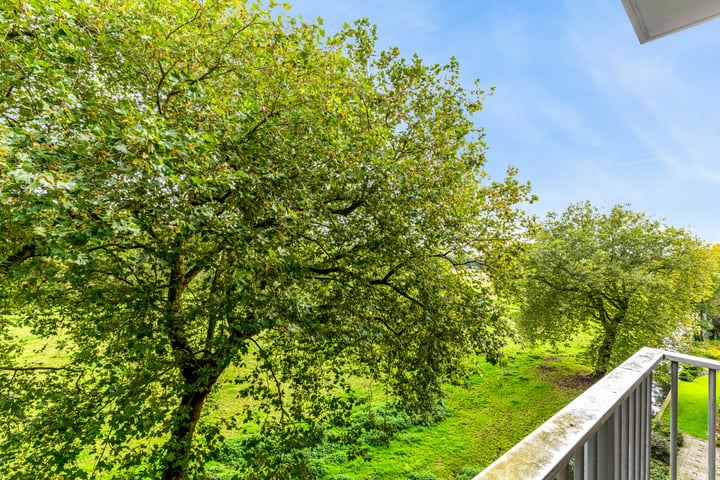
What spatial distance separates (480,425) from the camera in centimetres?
857

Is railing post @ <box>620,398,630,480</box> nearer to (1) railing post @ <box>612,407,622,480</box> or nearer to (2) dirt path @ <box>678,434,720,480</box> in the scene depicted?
(1) railing post @ <box>612,407,622,480</box>

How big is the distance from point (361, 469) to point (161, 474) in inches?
172

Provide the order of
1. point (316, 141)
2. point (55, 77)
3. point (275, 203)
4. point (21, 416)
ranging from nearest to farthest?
1. point (55, 77)
2. point (275, 203)
3. point (21, 416)
4. point (316, 141)

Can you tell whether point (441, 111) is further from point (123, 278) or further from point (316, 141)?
point (123, 278)

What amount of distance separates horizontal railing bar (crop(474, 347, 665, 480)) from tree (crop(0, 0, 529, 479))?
240 cm

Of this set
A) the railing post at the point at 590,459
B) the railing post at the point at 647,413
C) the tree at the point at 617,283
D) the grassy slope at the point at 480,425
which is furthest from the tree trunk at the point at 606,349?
the railing post at the point at 590,459

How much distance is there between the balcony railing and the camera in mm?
640

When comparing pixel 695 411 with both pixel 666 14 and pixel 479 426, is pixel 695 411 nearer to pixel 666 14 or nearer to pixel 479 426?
pixel 479 426

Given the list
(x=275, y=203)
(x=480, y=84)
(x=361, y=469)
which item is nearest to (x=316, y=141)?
(x=275, y=203)

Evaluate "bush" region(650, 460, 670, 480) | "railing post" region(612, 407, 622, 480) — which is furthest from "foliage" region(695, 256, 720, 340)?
"railing post" region(612, 407, 622, 480)

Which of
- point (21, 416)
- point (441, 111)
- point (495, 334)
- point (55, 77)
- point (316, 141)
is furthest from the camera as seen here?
point (441, 111)

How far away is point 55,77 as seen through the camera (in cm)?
234

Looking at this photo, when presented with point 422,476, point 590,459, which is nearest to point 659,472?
point 422,476

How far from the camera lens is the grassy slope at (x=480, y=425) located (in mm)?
6836
